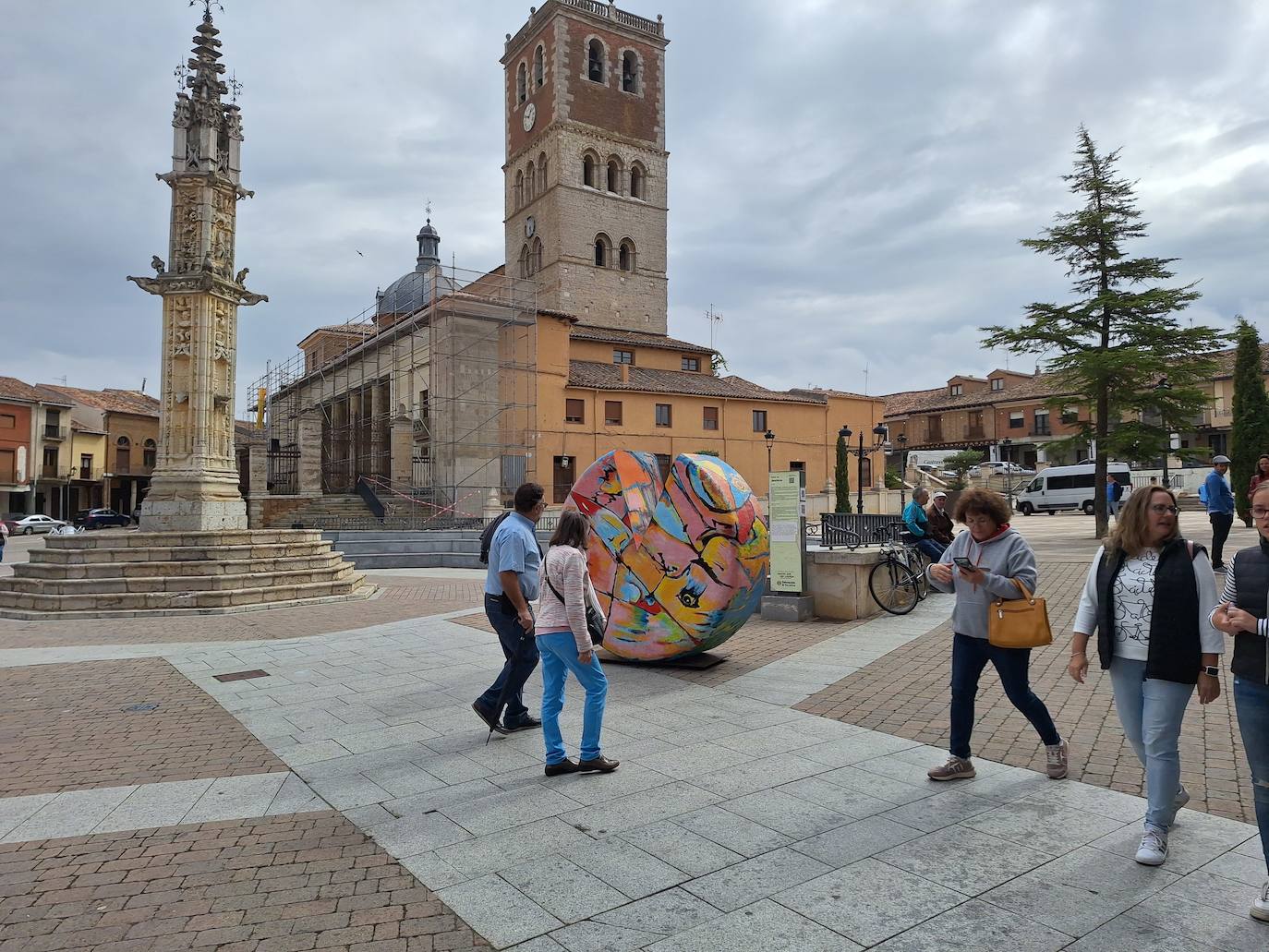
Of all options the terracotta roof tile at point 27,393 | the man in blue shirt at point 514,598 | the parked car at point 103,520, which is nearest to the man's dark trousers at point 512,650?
the man in blue shirt at point 514,598

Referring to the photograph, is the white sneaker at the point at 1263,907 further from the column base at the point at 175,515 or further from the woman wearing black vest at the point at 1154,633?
the column base at the point at 175,515

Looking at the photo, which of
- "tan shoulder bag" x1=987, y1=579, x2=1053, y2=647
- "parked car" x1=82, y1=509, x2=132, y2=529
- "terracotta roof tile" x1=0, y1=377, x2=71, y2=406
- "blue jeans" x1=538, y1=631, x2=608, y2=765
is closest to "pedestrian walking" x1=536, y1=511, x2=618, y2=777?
"blue jeans" x1=538, y1=631, x2=608, y2=765

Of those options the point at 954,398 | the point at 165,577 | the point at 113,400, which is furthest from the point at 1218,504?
the point at 113,400

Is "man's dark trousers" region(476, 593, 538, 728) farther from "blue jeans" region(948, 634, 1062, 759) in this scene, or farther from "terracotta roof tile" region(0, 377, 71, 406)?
"terracotta roof tile" region(0, 377, 71, 406)

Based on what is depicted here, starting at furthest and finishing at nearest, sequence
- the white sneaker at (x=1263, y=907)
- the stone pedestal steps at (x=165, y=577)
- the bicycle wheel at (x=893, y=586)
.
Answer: the stone pedestal steps at (x=165, y=577) < the bicycle wheel at (x=893, y=586) < the white sneaker at (x=1263, y=907)

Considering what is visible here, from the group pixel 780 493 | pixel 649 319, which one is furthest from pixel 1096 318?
pixel 649 319

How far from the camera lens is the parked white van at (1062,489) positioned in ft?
118

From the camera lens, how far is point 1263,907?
2.97m

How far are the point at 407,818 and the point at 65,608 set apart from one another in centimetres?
1049

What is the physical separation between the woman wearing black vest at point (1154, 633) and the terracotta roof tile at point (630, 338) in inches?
1514

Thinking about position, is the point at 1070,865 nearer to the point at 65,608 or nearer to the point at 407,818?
the point at 407,818

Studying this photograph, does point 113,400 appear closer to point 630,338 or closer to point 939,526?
point 630,338

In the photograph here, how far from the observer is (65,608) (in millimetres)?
11844

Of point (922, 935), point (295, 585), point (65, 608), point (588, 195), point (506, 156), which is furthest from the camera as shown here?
A: point (506, 156)
